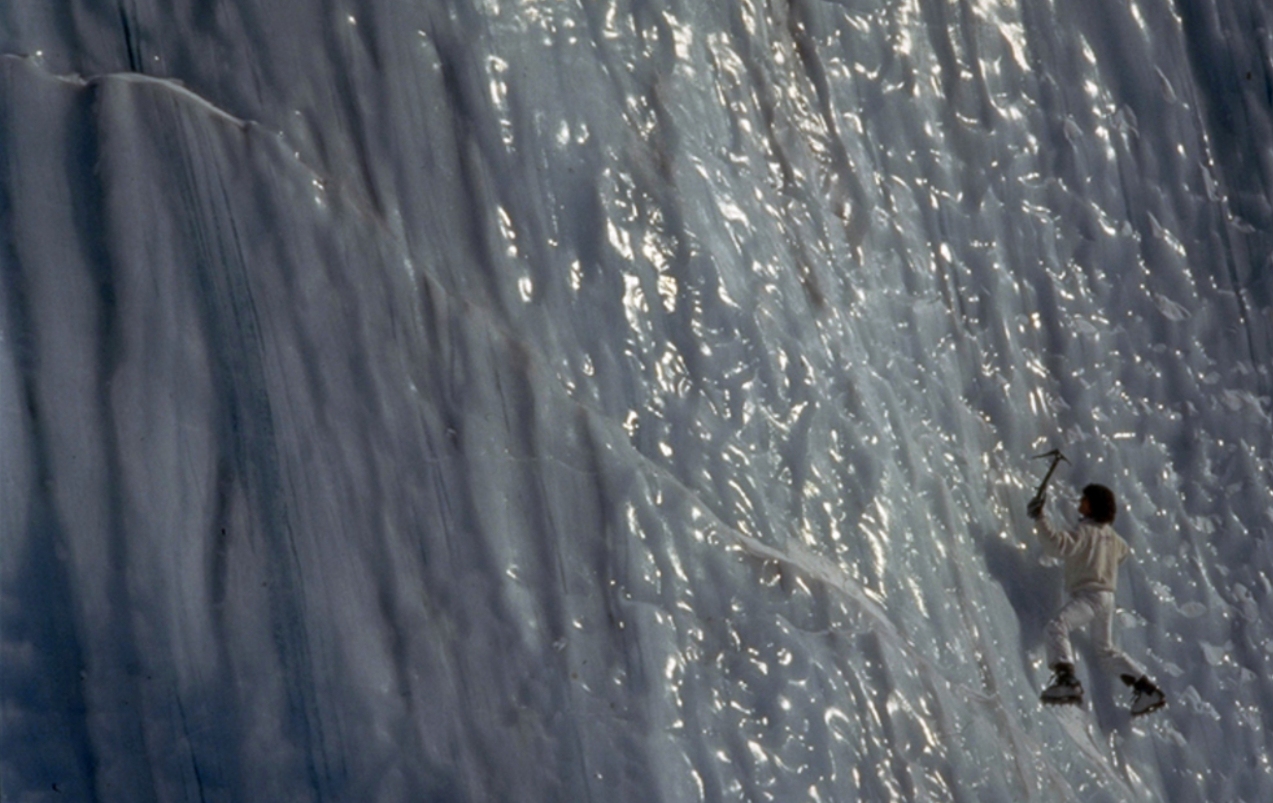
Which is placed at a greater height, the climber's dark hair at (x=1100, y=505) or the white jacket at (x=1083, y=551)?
the climber's dark hair at (x=1100, y=505)

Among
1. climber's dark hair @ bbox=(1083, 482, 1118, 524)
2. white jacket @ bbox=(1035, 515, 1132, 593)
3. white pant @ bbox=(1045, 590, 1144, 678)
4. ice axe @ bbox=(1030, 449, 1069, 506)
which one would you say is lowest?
white pant @ bbox=(1045, 590, 1144, 678)

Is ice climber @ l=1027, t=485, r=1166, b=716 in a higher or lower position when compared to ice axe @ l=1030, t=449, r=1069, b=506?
lower

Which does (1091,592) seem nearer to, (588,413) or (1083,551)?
(1083,551)

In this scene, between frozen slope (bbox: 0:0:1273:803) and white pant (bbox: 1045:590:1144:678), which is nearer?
frozen slope (bbox: 0:0:1273:803)

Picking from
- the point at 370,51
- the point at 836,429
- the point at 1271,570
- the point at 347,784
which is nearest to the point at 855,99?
the point at 836,429

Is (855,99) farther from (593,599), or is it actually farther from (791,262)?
(593,599)

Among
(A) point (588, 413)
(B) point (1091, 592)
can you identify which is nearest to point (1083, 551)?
(B) point (1091, 592)
